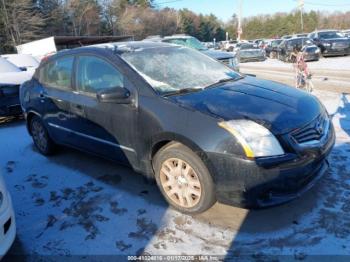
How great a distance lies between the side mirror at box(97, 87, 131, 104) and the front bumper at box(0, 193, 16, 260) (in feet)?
4.49

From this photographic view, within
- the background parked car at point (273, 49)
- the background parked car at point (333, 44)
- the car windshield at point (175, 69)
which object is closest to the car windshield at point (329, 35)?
the background parked car at point (333, 44)

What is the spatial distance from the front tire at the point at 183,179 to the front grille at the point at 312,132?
0.86 m

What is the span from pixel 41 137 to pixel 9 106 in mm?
A: 2909

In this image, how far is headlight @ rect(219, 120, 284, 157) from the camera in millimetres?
3041

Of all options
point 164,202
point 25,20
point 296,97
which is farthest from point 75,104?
point 25,20

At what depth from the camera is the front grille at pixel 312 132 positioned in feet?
10.6

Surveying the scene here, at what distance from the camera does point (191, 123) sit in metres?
3.30

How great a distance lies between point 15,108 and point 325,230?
278 inches

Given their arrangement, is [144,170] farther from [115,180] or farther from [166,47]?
Result: [166,47]

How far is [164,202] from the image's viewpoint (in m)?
3.87

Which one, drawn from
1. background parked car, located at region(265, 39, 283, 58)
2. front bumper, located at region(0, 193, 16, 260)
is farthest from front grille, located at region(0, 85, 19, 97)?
background parked car, located at region(265, 39, 283, 58)

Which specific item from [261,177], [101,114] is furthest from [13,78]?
[261,177]

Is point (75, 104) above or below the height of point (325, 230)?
above

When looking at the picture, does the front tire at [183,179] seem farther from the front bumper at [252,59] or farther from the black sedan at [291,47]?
the front bumper at [252,59]
